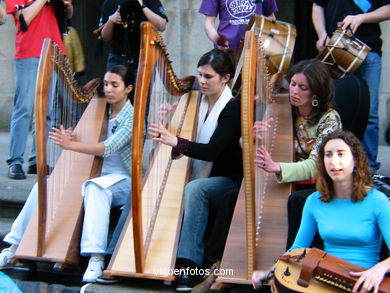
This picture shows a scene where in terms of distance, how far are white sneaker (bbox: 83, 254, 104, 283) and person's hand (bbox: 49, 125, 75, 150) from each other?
667 mm

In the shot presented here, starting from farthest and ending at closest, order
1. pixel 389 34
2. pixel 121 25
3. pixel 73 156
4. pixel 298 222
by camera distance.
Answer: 1. pixel 389 34
2. pixel 121 25
3. pixel 73 156
4. pixel 298 222

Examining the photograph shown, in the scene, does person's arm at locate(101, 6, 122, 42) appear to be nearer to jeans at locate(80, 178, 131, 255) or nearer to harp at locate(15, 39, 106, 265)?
harp at locate(15, 39, 106, 265)

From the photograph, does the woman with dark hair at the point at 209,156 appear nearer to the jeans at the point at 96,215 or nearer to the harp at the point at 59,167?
the jeans at the point at 96,215

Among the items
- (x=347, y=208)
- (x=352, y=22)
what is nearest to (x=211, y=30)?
(x=352, y=22)

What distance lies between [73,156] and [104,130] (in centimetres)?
26

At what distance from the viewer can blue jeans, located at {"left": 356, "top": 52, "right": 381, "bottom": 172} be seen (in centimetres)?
432

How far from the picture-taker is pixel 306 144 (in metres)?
3.70

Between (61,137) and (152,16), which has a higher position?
(152,16)

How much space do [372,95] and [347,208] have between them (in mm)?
1657

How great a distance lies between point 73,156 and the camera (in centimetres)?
423

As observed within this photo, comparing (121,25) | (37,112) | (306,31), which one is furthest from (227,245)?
(306,31)

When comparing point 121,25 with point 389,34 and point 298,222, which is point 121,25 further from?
point 389,34

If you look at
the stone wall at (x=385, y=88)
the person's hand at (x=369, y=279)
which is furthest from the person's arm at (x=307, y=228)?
the stone wall at (x=385, y=88)

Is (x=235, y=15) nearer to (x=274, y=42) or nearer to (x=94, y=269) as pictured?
(x=274, y=42)
